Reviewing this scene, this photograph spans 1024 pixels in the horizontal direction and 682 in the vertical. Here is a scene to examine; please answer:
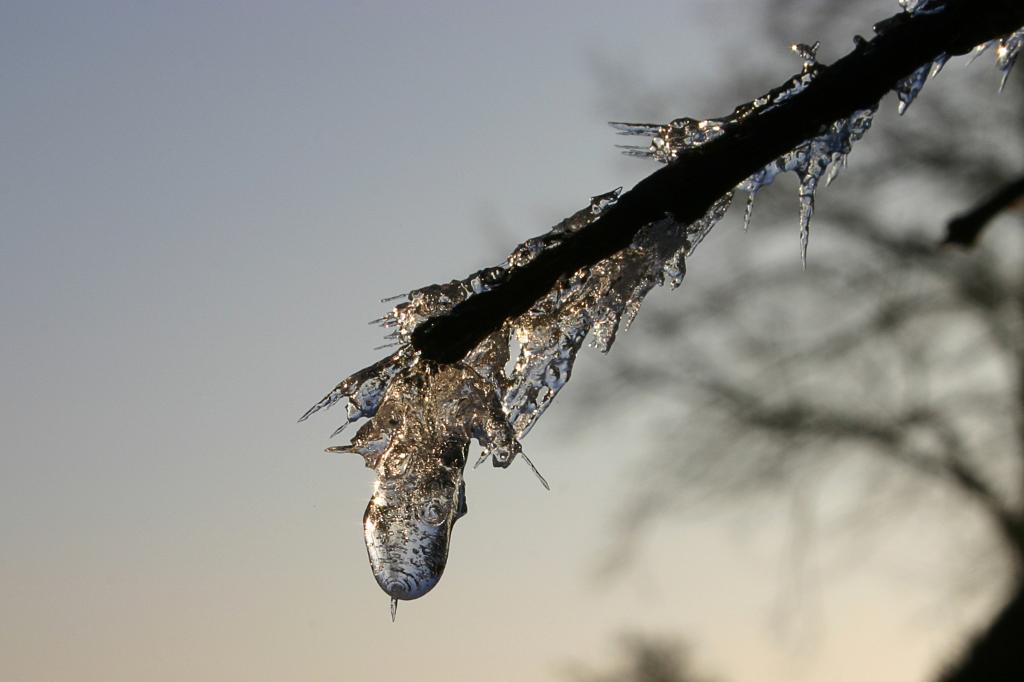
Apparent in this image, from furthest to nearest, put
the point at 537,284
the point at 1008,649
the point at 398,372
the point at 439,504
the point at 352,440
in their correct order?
the point at 1008,649 → the point at 439,504 → the point at 352,440 → the point at 398,372 → the point at 537,284

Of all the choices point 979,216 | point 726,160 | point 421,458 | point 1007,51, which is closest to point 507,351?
point 421,458

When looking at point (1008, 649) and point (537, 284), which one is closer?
point (537, 284)

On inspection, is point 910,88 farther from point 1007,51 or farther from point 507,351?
point 507,351

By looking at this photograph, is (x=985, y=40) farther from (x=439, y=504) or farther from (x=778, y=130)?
(x=439, y=504)

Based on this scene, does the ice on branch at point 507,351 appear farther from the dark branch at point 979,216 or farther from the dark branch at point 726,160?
the dark branch at point 979,216

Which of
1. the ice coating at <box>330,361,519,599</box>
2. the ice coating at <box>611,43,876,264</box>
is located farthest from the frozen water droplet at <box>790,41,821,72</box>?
the ice coating at <box>330,361,519,599</box>

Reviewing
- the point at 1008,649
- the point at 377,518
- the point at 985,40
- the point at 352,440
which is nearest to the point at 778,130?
the point at 985,40
